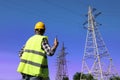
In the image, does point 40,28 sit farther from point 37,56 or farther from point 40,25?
point 37,56

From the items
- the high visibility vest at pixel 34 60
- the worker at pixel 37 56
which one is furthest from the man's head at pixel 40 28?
the high visibility vest at pixel 34 60

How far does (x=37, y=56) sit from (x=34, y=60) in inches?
4.0

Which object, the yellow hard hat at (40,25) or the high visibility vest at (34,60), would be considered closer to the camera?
the high visibility vest at (34,60)

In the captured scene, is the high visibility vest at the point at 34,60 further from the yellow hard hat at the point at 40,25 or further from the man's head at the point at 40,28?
the yellow hard hat at the point at 40,25

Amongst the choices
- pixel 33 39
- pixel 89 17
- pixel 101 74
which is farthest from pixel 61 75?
pixel 33 39

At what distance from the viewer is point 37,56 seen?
755cm

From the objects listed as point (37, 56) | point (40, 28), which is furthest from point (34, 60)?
point (40, 28)

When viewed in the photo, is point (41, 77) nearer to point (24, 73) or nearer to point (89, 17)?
point (24, 73)

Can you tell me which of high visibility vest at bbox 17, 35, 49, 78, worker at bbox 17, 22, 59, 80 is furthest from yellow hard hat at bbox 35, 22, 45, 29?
high visibility vest at bbox 17, 35, 49, 78

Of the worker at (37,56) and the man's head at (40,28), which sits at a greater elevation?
the man's head at (40,28)

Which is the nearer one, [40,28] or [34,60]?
[34,60]

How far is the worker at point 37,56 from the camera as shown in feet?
24.3

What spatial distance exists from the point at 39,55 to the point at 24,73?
0.45 m

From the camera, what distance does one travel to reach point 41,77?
24.2 ft
